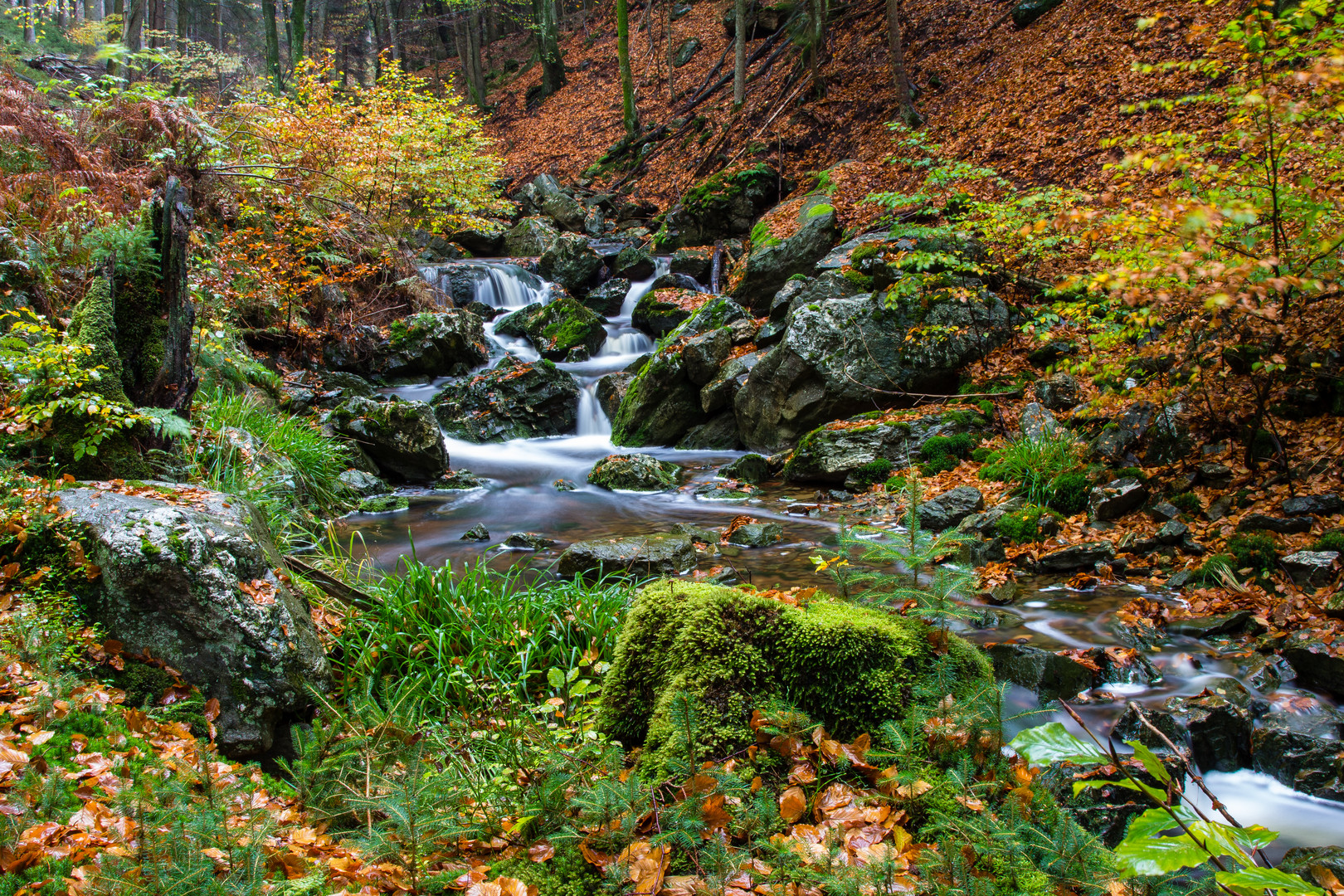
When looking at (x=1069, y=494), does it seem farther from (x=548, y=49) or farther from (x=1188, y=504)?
(x=548, y=49)

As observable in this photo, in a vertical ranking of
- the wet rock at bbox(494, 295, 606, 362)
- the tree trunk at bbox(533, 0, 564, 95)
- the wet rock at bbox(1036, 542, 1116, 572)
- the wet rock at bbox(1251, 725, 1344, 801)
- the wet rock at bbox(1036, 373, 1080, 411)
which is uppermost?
the tree trunk at bbox(533, 0, 564, 95)

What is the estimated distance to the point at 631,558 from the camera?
19.3ft

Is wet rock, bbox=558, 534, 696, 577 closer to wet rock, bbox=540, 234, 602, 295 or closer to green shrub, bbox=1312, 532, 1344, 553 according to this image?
green shrub, bbox=1312, 532, 1344, 553

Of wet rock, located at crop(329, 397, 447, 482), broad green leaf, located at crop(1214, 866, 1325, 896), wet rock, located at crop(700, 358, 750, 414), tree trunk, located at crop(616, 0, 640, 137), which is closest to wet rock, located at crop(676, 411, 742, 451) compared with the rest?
wet rock, located at crop(700, 358, 750, 414)

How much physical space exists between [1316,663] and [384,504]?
8.60 m

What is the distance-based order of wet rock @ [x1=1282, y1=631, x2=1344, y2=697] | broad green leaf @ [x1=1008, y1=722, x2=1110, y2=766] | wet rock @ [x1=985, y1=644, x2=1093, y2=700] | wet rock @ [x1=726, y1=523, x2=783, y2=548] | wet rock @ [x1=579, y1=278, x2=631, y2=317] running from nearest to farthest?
broad green leaf @ [x1=1008, y1=722, x2=1110, y2=766] → wet rock @ [x1=1282, y1=631, x2=1344, y2=697] → wet rock @ [x1=985, y1=644, x2=1093, y2=700] → wet rock @ [x1=726, y1=523, x2=783, y2=548] → wet rock @ [x1=579, y1=278, x2=631, y2=317]

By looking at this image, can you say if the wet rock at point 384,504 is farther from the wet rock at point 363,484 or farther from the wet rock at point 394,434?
the wet rock at point 394,434

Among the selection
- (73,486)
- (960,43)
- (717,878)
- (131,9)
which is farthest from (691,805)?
(131,9)

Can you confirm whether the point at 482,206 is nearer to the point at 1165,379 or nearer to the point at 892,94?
the point at 892,94

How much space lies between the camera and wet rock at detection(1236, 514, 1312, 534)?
4.97 metres

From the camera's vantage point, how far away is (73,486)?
151 inches

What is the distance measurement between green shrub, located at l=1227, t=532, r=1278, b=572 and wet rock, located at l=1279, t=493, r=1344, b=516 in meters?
0.30

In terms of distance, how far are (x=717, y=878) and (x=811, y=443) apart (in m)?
8.02

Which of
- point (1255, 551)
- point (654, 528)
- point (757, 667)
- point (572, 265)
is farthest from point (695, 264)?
point (757, 667)
